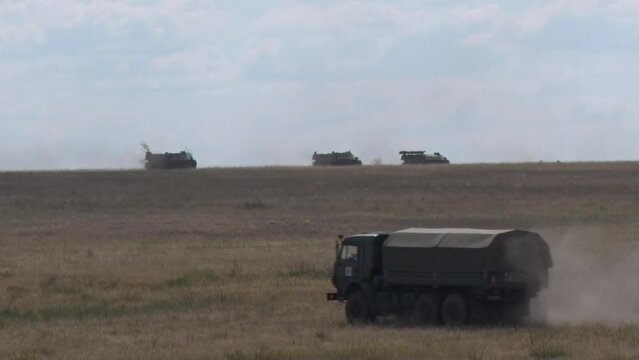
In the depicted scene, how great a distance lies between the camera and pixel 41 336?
2681 cm

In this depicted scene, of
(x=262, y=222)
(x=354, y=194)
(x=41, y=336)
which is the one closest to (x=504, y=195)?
(x=354, y=194)

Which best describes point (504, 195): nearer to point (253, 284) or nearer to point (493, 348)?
point (253, 284)

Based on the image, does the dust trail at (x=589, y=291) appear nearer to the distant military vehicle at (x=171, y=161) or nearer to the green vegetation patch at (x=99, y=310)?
the green vegetation patch at (x=99, y=310)

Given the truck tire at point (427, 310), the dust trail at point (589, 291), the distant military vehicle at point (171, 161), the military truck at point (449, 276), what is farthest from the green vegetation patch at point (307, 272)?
the distant military vehicle at point (171, 161)

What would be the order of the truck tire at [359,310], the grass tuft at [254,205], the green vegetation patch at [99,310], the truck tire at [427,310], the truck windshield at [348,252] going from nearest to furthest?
1. the truck tire at [427,310]
2. the truck tire at [359,310]
3. the truck windshield at [348,252]
4. the green vegetation patch at [99,310]
5. the grass tuft at [254,205]

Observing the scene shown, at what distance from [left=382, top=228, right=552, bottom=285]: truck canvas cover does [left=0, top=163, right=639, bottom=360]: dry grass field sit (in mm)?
1392

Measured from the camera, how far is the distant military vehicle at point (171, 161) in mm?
107213

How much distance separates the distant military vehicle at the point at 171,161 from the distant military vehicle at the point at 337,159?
40.1 ft

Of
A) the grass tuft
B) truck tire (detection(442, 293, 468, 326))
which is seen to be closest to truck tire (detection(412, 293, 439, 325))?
truck tire (detection(442, 293, 468, 326))

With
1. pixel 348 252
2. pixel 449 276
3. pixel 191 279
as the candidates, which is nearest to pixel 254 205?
pixel 191 279

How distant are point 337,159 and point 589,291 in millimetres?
84314

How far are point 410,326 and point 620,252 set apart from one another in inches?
519

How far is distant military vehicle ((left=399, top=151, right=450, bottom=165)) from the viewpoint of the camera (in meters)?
115

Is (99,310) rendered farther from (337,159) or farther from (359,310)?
(337,159)
